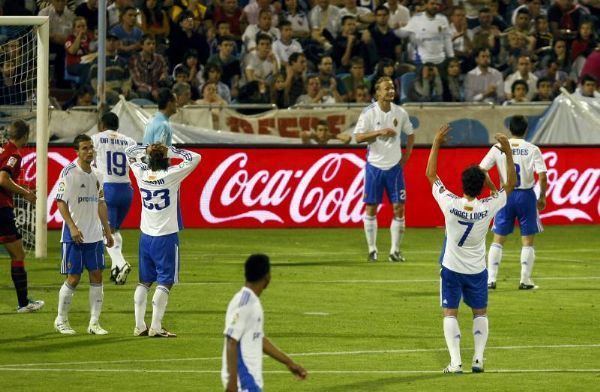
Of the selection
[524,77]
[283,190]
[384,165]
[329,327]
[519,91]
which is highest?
[524,77]

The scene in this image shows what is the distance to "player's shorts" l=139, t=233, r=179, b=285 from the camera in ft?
48.4

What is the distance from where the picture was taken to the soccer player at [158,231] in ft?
48.5

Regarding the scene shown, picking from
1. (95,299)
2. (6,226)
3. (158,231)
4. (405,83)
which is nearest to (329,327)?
(158,231)

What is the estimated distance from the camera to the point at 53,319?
1634 cm

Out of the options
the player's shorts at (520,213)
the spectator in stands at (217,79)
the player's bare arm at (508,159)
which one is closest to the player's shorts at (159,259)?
the player's bare arm at (508,159)

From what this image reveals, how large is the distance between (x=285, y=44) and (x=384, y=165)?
8.26 metres

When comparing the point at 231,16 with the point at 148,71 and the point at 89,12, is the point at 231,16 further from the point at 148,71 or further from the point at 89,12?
the point at 148,71

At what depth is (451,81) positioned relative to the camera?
95.7 feet

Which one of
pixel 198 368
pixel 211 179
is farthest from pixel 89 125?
pixel 198 368

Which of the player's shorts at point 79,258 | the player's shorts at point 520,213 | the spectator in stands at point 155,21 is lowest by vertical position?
the player's shorts at point 79,258

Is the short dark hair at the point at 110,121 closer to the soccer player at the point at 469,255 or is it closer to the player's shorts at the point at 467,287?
the soccer player at the point at 469,255

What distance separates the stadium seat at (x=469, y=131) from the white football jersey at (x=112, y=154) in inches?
375

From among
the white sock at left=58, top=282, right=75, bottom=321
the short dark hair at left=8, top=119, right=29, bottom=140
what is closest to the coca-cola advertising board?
the short dark hair at left=8, top=119, right=29, bottom=140

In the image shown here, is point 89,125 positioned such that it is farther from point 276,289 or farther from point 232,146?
point 276,289
